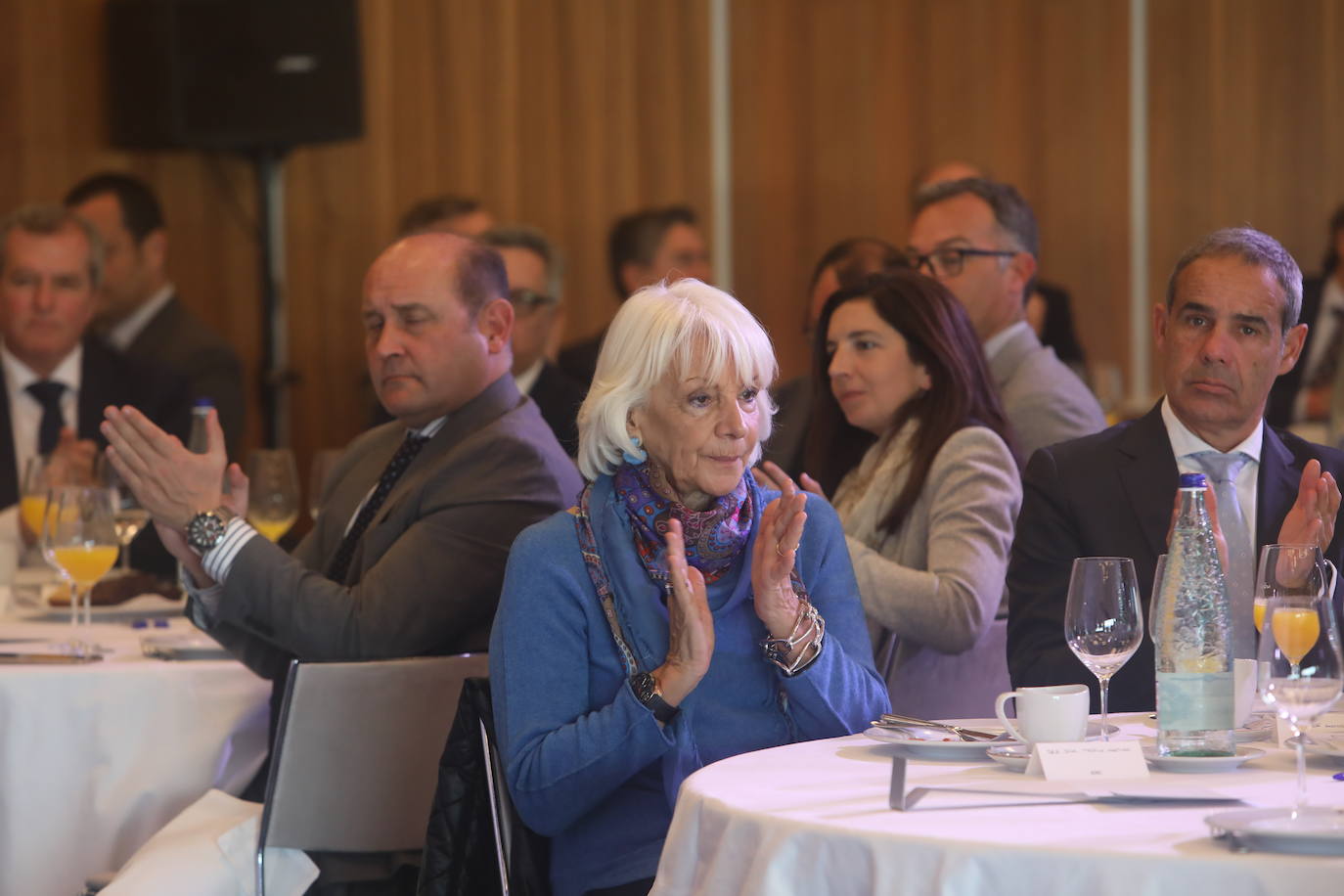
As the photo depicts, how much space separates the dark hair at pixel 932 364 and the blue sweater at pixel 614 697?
1018 mm

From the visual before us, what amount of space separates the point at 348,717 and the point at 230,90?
4.43 metres

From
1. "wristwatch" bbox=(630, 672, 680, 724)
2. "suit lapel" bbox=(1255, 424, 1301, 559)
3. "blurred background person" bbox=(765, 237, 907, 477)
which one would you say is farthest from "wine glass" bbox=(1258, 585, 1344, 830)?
"blurred background person" bbox=(765, 237, 907, 477)

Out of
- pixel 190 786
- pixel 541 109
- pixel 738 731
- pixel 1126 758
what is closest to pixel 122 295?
pixel 541 109

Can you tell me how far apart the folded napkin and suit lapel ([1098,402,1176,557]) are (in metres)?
1.42

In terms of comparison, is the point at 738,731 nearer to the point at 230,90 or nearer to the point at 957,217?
the point at 957,217

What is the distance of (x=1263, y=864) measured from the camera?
1.68m

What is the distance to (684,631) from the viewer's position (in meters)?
2.39

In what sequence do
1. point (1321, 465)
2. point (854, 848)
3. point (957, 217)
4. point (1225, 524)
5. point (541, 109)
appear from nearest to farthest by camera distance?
1. point (854, 848)
2. point (1225, 524)
3. point (1321, 465)
4. point (957, 217)
5. point (541, 109)

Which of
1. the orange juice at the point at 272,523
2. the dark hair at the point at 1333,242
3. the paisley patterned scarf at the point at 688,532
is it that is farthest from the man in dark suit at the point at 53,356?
the dark hair at the point at 1333,242

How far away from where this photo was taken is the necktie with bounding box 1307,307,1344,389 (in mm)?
6969

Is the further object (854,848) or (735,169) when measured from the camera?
(735,169)

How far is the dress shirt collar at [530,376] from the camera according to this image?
5656 millimetres

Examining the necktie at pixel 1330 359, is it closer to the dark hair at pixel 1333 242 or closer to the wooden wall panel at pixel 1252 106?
the dark hair at pixel 1333 242

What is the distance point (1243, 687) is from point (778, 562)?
0.61m
